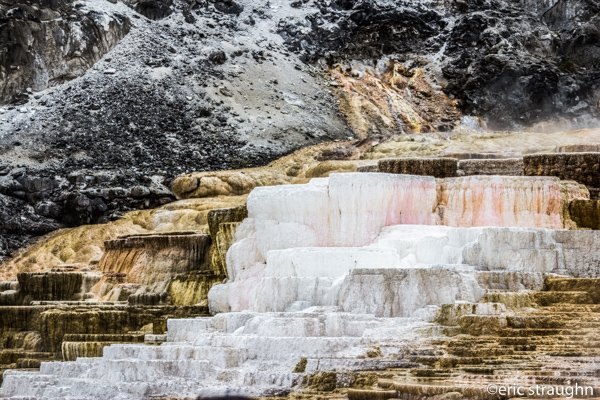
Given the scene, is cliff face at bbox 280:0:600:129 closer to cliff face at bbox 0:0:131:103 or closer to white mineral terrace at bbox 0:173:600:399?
cliff face at bbox 0:0:131:103

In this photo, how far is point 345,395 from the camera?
11.3m

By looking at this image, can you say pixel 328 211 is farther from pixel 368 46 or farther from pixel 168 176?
pixel 368 46

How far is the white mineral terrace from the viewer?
13.6 m

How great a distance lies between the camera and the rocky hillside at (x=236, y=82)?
122ft

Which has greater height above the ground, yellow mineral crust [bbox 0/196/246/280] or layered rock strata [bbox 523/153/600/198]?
layered rock strata [bbox 523/153/600/198]

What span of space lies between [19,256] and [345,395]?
24.1 meters

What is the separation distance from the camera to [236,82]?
4297cm

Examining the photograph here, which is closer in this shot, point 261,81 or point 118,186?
point 118,186

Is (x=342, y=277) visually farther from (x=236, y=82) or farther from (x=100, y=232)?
(x=236, y=82)

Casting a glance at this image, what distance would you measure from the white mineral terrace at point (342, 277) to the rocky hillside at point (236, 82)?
15137 millimetres

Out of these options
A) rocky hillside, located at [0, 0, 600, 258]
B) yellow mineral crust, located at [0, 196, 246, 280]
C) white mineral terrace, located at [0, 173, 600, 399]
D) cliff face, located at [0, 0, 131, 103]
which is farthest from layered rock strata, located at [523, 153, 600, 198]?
cliff face, located at [0, 0, 131, 103]

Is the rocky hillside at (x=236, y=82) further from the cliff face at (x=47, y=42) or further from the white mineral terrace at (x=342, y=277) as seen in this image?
the white mineral terrace at (x=342, y=277)

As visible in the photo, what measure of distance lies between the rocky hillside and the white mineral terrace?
49.7 ft

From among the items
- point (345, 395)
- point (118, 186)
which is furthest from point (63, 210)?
point (345, 395)
